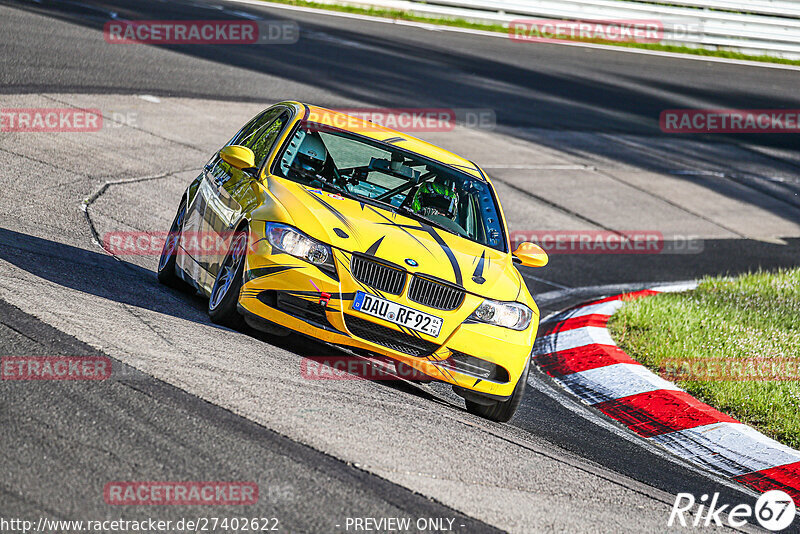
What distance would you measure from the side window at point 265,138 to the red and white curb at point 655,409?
2796mm

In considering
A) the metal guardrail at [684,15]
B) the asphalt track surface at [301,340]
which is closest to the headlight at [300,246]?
the asphalt track surface at [301,340]

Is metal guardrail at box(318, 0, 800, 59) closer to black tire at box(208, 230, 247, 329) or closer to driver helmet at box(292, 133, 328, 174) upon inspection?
driver helmet at box(292, 133, 328, 174)

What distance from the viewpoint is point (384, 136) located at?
731cm

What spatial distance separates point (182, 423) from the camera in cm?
432

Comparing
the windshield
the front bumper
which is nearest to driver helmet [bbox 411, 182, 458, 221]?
the windshield

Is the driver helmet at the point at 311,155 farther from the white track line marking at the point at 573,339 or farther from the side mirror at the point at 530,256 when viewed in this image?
the white track line marking at the point at 573,339

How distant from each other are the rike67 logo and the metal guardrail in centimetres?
2202

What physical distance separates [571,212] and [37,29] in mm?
8801

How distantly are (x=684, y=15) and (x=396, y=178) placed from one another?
23164mm

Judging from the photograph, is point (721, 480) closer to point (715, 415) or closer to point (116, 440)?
point (715, 415)

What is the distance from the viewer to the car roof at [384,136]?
7230 millimetres

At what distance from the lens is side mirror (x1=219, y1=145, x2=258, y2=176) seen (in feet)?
21.6

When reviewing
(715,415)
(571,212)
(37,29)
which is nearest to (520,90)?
(571,212)

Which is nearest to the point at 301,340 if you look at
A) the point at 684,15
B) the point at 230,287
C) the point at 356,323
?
the point at 230,287
